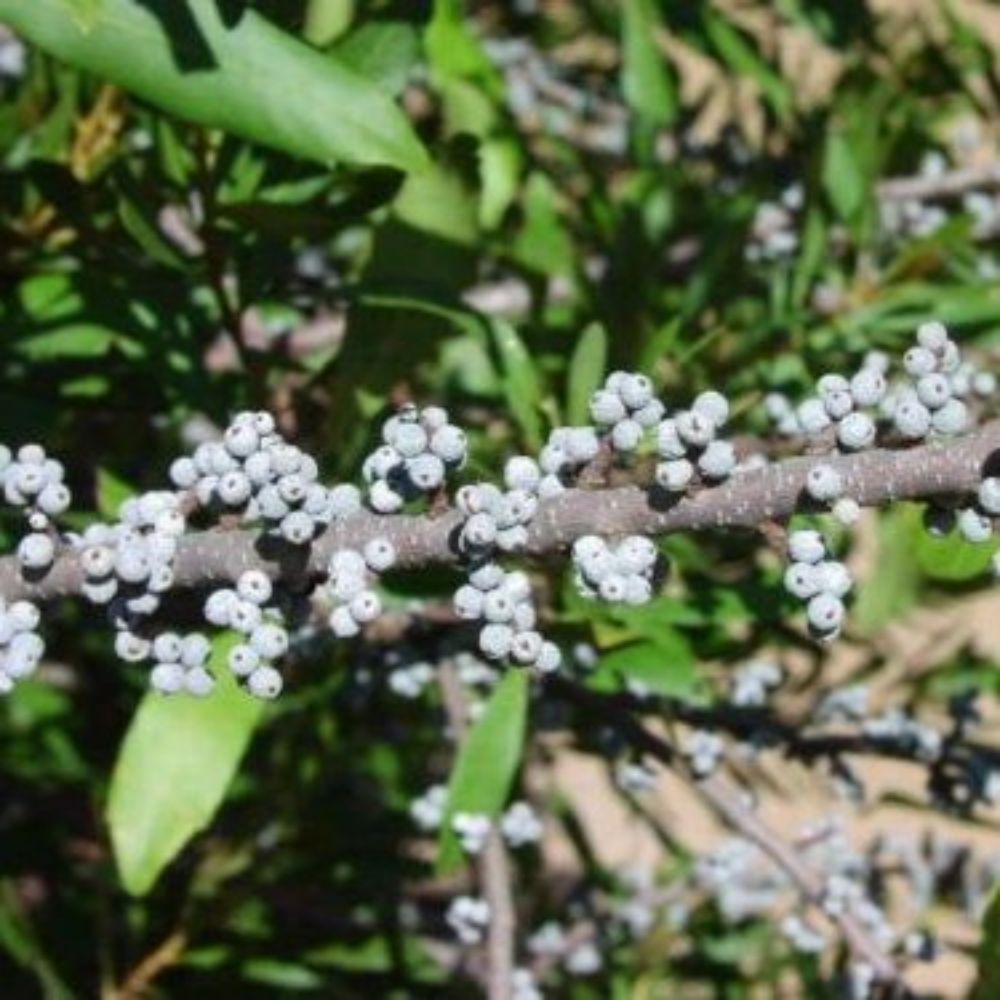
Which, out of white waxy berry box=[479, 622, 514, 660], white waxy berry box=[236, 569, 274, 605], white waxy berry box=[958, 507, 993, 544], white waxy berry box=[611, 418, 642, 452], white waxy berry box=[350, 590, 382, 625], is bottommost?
white waxy berry box=[479, 622, 514, 660]

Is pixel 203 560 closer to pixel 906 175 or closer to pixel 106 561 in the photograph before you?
pixel 106 561

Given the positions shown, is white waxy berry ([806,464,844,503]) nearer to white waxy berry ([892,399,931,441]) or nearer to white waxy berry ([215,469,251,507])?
white waxy berry ([892,399,931,441])

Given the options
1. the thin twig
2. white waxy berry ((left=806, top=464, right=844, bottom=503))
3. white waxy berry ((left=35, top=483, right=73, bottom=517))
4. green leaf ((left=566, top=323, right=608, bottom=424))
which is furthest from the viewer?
the thin twig

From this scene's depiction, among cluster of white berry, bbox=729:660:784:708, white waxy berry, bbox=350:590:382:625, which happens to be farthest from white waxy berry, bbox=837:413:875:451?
cluster of white berry, bbox=729:660:784:708

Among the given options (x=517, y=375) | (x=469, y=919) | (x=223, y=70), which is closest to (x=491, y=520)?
(x=223, y=70)

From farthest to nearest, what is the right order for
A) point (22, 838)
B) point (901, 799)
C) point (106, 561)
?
point (22, 838) < point (901, 799) < point (106, 561)

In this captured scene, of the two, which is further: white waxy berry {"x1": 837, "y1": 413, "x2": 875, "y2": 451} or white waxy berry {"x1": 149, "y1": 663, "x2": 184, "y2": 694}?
white waxy berry {"x1": 149, "y1": 663, "x2": 184, "y2": 694}

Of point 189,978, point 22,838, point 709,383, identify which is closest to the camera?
point 709,383

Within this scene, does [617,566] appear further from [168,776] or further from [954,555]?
[168,776]

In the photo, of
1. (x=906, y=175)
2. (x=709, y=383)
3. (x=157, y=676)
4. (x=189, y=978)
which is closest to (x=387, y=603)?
(x=709, y=383)
